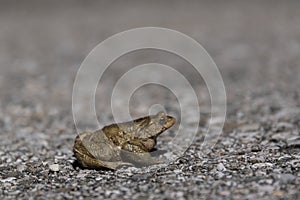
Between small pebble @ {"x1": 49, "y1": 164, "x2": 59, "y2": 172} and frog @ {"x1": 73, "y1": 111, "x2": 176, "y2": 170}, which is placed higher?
frog @ {"x1": 73, "y1": 111, "x2": 176, "y2": 170}

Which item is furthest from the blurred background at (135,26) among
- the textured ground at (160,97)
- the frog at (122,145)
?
the frog at (122,145)

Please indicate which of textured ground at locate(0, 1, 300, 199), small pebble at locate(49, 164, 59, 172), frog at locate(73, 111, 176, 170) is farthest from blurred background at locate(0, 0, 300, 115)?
frog at locate(73, 111, 176, 170)

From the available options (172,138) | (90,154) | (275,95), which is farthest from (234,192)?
(275,95)

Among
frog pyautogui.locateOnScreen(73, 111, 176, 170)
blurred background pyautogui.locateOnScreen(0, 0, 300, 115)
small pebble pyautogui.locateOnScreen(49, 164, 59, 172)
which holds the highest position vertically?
blurred background pyautogui.locateOnScreen(0, 0, 300, 115)

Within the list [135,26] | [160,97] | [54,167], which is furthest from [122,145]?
[135,26]

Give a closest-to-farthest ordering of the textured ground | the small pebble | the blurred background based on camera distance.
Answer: the textured ground → the small pebble → the blurred background

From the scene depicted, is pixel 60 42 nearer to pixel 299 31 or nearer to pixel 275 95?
pixel 299 31

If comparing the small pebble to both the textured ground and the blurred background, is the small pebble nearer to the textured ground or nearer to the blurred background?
the textured ground
